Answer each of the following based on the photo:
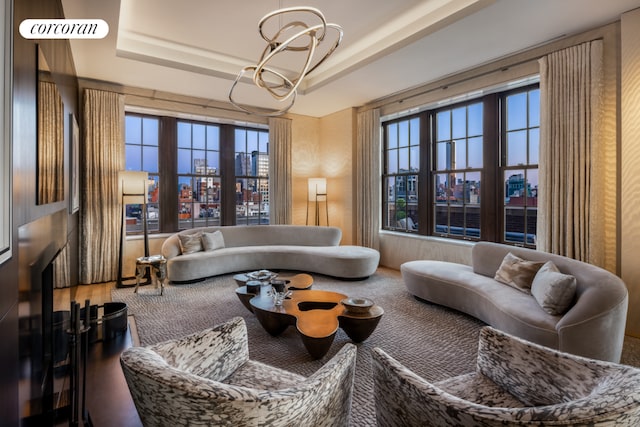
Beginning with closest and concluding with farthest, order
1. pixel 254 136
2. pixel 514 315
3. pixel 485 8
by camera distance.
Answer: pixel 514 315 → pixel 485 8 → pixel 254 136

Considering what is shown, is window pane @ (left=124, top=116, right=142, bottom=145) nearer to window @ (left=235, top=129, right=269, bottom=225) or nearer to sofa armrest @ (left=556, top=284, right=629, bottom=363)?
window @ (left=235, top=129, right=269, bottom=225)

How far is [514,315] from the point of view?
2742mm

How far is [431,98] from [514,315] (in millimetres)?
3446

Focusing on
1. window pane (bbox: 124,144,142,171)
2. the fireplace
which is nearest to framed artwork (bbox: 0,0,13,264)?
the fireplace

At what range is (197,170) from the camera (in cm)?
603

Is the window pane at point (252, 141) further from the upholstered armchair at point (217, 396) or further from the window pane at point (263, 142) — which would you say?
the upholstered armchair at point (217, 396)

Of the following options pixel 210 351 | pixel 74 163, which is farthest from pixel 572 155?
pixel 74 163

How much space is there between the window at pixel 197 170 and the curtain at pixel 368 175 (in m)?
1.94

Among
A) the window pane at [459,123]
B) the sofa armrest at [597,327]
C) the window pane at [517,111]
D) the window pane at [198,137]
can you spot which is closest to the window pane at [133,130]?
the window pane at [198,137]

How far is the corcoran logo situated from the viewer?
1023 millimetres

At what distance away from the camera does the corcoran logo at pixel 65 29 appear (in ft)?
3.36

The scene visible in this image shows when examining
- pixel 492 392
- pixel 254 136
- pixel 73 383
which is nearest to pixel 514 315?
pixel 492 392

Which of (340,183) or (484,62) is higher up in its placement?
(484,62)

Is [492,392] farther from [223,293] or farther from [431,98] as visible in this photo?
[431,98]
